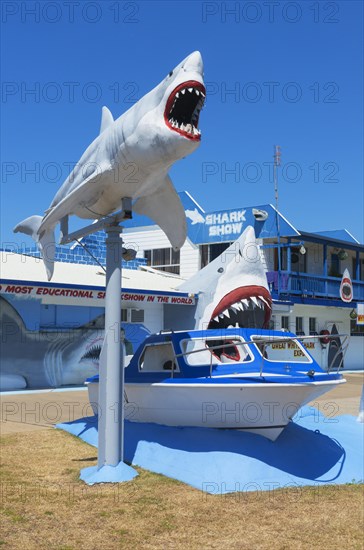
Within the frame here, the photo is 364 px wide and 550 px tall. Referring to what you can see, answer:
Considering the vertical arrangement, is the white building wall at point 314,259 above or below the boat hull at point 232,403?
above

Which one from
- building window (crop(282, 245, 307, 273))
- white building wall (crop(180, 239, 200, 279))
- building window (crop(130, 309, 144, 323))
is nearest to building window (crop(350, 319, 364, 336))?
building window (crop(282, 245, 307, 273))

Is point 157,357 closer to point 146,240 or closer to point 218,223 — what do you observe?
point 218,223

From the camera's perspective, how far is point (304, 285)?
29750mm

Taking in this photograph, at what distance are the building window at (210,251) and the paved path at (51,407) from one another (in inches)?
451

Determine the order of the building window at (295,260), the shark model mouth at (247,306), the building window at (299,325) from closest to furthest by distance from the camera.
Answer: the shark model mouth at (247,306), the building window at (295,260), the building window at (299,325)

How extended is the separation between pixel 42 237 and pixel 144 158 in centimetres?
313

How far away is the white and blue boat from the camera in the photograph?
8.91 metres

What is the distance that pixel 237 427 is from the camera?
9414mm

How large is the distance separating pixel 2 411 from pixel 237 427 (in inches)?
310

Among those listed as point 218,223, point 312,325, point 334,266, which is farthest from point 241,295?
point 334,266

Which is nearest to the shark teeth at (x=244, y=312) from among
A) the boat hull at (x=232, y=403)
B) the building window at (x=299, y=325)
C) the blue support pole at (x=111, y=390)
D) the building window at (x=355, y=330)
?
the boat hull at (x=232, y=403)

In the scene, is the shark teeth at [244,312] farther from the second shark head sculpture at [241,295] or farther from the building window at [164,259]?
the building window at [164,259]

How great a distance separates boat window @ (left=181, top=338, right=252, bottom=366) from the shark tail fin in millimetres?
2818

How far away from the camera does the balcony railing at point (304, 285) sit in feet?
92.1
